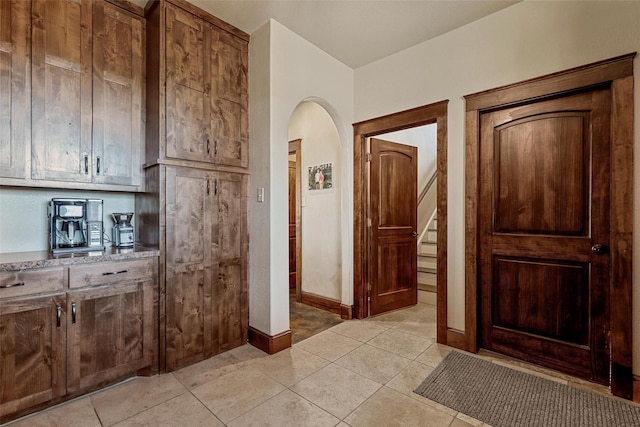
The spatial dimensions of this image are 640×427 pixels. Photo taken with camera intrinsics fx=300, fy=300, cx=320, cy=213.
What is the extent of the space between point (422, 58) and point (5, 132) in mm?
3300

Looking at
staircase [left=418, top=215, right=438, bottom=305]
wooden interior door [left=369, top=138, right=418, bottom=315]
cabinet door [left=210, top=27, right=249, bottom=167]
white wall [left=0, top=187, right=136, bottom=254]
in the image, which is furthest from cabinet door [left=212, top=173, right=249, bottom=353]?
staircase [left=418, top=215, right=438, bottom=305]

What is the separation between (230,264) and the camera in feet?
8.73

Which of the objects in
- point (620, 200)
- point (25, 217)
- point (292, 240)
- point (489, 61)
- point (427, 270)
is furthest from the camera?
point (292, 240)

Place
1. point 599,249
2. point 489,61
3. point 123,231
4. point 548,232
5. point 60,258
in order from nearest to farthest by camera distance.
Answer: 1. point 60,258
2. point 599,249
3. point 548,232
4. point 123,231
5. point 489,61

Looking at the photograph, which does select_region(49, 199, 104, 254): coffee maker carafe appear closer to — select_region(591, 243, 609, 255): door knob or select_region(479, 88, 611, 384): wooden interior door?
select_region(479, 88, 611, 384): wooden interior door

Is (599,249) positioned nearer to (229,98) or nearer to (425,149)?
(229,98)

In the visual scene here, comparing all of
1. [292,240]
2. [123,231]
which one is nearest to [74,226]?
[123,231]

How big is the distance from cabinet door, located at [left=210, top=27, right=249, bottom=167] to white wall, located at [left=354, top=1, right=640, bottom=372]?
4.53 feet

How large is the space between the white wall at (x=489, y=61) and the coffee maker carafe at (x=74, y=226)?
109 inches

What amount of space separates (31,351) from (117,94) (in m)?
1.83

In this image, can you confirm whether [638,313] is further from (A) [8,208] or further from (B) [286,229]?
(A) [8,208]

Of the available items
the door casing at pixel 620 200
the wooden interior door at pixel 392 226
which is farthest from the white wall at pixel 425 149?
the door casing at pixel 620 200

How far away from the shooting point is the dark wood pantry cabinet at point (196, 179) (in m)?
2.30

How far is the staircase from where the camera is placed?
4016 millimetres
